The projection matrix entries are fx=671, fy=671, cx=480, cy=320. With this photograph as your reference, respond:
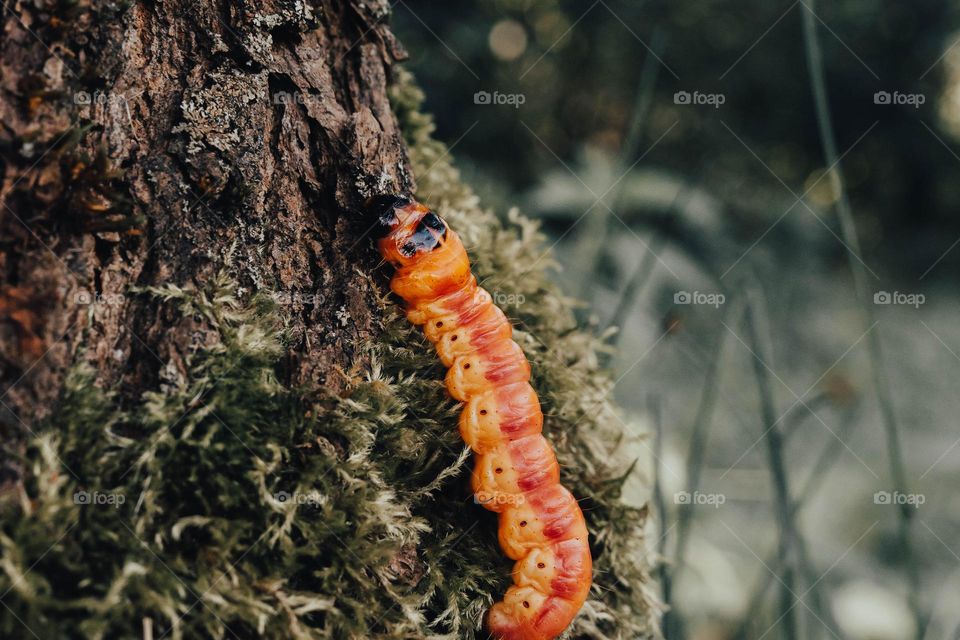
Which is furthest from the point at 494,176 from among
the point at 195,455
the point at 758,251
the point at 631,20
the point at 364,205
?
the point at 195,455

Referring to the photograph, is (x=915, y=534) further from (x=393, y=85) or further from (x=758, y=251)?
(x=393, y=85)
